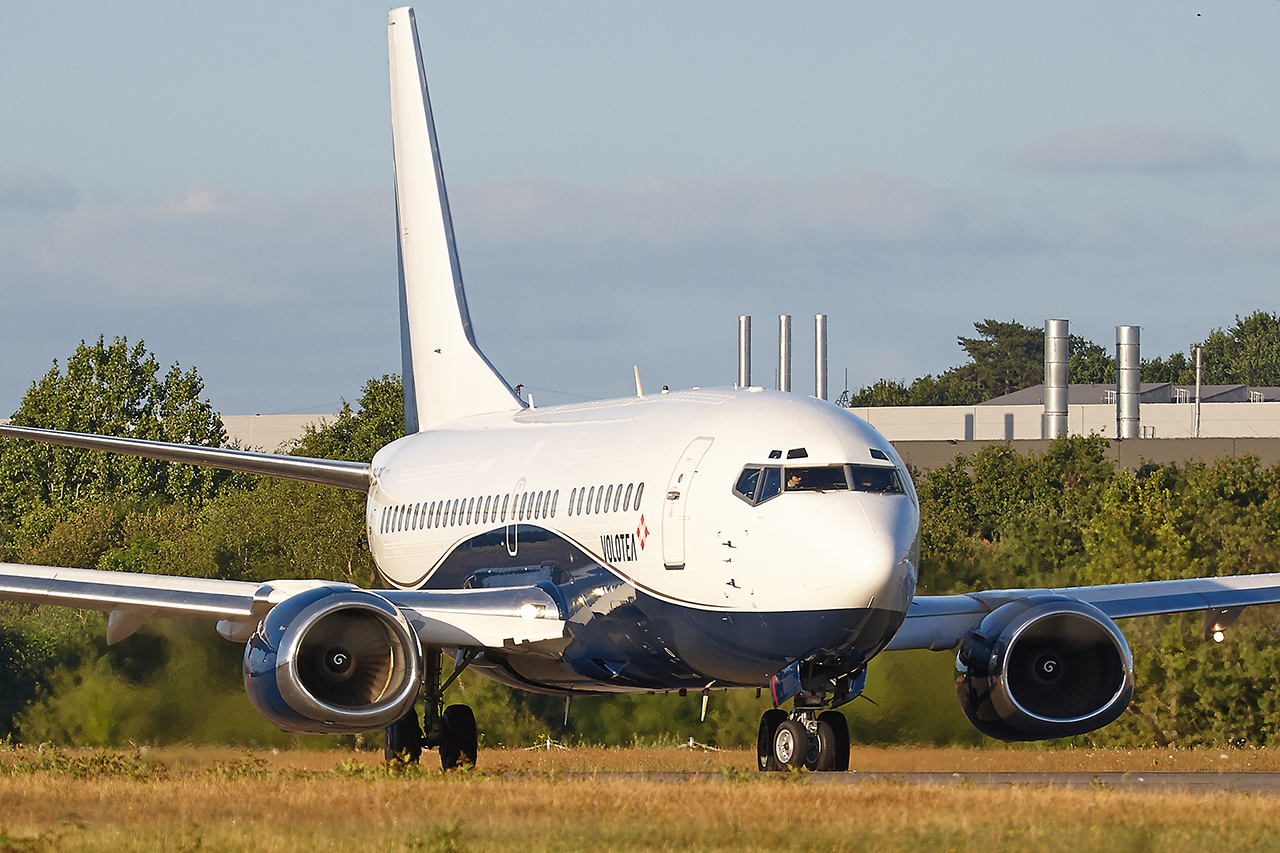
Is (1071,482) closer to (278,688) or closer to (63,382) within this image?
(63,382)

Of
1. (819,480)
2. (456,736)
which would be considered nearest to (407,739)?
(456,736)

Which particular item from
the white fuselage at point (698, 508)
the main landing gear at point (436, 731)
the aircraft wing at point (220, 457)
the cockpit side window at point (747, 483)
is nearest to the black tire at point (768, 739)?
the white fuselage at point (698, 508)

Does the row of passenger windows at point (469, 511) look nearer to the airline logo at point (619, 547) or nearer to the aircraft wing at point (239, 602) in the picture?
the aircraft wing at point (239, 602)

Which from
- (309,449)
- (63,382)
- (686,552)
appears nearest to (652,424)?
(686,552)

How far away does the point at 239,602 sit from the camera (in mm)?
22500

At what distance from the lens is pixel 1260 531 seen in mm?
44781

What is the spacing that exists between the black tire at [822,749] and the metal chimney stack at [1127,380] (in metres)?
65.5

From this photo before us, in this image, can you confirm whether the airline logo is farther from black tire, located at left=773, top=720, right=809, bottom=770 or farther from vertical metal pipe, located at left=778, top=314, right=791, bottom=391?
vertical metal pipe, located at left=778, top=314, right=791, bottom=391

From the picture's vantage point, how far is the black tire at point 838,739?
66.8 feet

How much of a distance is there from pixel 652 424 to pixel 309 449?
70.6 meters

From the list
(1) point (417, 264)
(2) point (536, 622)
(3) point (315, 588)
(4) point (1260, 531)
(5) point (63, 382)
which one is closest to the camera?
(3) point (315, 588)

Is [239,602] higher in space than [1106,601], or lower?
lower

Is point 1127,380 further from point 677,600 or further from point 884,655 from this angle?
point 677,600

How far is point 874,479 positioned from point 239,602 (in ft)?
24.5
